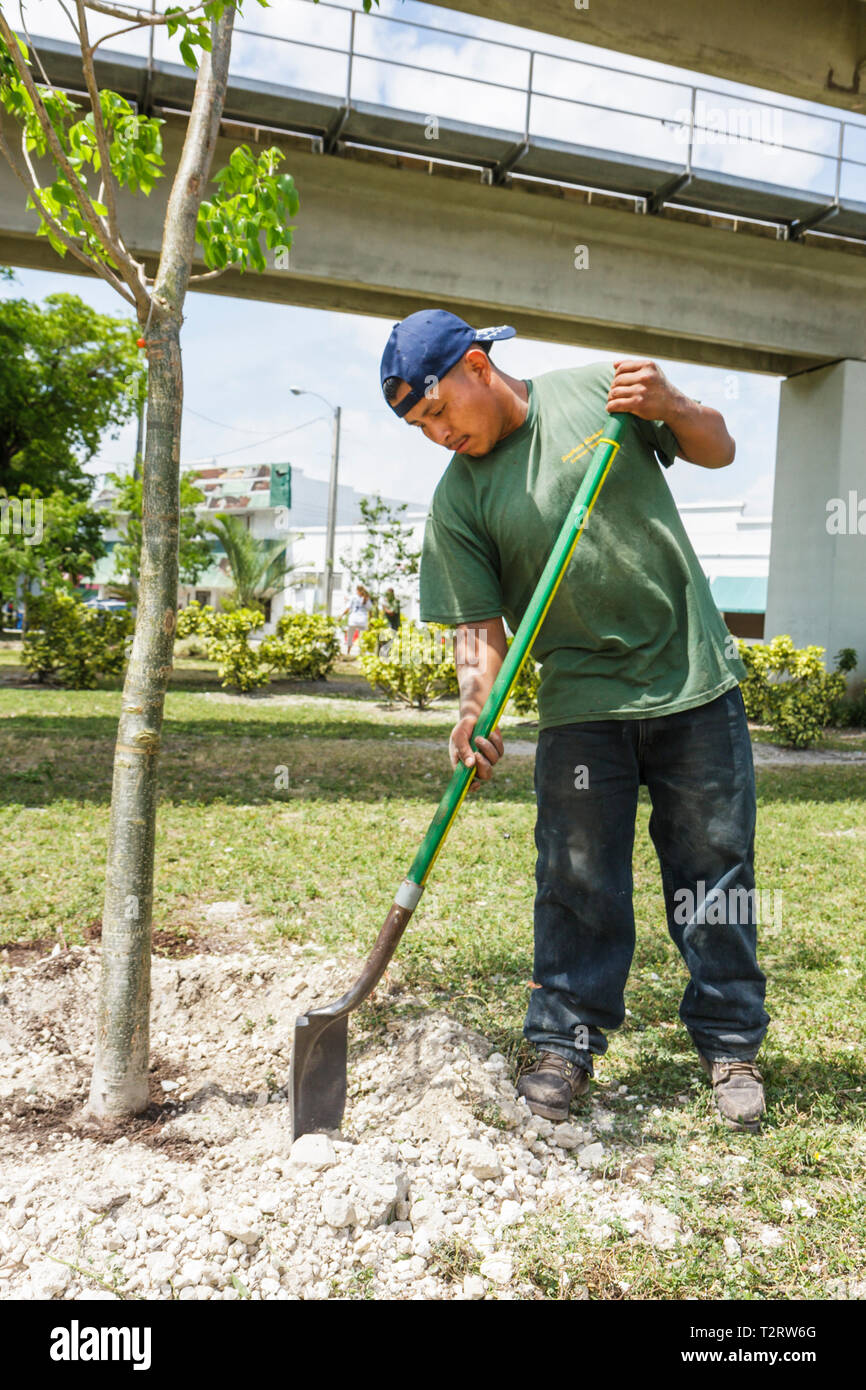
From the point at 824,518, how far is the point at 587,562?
1128cm

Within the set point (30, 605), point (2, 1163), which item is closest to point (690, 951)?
point (2, 1163)

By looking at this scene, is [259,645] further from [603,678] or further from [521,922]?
[603,678]

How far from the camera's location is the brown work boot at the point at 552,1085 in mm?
2383

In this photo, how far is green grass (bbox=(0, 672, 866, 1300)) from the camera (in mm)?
1960

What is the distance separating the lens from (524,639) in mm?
2275

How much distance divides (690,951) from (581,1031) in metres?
0.35

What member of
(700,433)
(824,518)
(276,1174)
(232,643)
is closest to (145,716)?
(276,1174)

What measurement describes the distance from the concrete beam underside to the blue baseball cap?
836 centimetres

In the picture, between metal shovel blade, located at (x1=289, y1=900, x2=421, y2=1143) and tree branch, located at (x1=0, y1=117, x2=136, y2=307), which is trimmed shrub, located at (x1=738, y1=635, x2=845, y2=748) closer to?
metal shovel blade, located at (x1=289, y1=900, x2=421, y2=1143)

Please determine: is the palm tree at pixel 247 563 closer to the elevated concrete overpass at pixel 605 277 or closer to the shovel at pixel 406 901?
the elevated concrete overpass at pixel 605 277

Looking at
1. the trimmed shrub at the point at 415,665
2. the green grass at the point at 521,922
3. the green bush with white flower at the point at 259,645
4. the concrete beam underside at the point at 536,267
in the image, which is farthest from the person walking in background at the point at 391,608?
the green grass at the point at 521,922

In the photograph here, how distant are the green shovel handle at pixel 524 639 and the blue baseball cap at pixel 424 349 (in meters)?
0.40

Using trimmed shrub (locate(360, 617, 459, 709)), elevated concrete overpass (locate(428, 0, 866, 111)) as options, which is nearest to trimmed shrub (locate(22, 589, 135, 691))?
trimmed shrub (locate(360, 617, 459, 709))

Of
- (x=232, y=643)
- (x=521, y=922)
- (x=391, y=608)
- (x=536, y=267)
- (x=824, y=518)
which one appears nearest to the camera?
(x=521, y=922)
